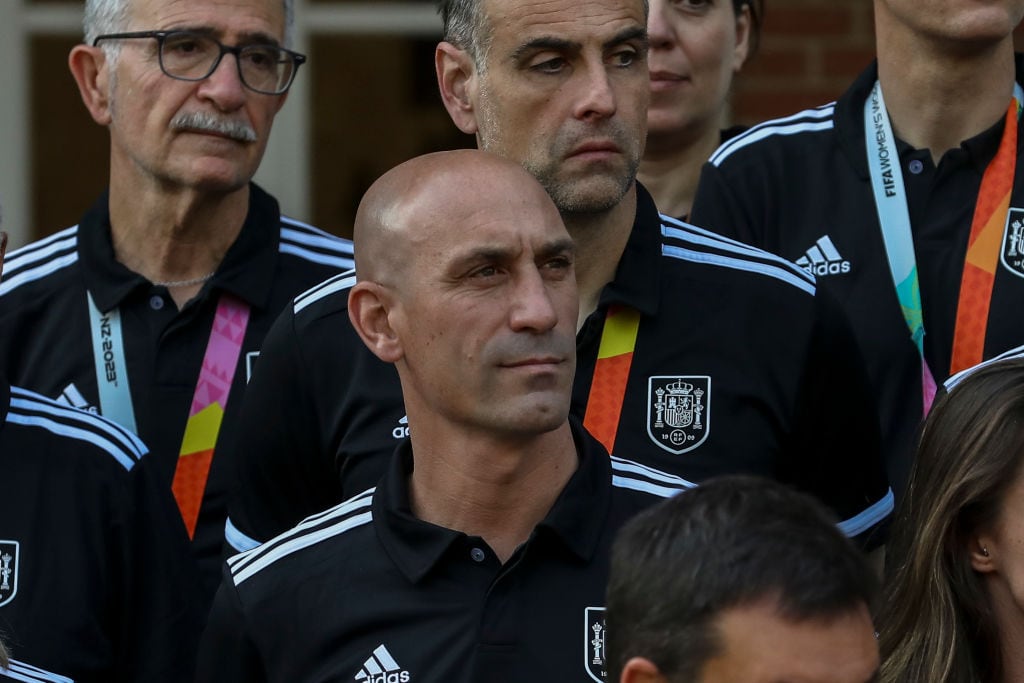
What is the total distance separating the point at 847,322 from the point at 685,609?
1394 millimetres

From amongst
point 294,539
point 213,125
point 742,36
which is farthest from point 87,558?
point 742,36

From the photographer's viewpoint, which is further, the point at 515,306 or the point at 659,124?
the point at 659,124

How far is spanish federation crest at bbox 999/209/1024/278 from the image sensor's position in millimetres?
3768

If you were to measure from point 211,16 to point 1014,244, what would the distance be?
5.91ft

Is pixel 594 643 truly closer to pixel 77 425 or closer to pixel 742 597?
pixel 742 597

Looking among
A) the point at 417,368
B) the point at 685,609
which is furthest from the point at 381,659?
the point at 685,609

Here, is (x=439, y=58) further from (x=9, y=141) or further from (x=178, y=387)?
(x=9, y=141)

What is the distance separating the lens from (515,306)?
309 cm

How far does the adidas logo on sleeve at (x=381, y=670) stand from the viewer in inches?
114

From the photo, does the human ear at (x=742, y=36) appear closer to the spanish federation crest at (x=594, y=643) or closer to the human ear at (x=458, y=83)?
the human ear at (x=458, y=83)

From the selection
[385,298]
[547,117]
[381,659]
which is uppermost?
[547,117]

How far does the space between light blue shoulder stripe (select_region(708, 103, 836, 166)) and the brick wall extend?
235 cm

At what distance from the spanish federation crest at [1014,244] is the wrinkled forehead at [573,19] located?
0.80 m

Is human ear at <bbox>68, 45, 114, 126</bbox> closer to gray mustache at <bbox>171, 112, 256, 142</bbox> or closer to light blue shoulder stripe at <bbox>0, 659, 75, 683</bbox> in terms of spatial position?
gray mustache at <bbox>171, 112, 256, 142</bbox>
